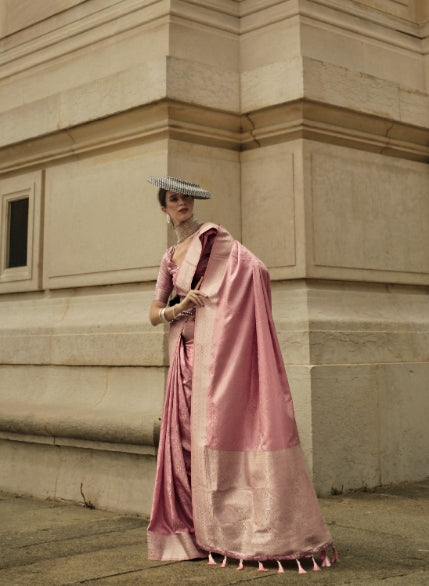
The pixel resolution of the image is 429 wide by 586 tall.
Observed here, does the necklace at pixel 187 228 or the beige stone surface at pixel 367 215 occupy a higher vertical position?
the beige stone surface at pixel 367 215

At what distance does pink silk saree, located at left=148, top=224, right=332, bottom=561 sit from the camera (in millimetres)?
4086

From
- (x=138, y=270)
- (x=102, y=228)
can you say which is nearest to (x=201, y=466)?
(x=138, y=270)

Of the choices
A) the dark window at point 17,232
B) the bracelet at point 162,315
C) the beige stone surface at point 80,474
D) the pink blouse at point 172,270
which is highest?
the dark window at point 17,232

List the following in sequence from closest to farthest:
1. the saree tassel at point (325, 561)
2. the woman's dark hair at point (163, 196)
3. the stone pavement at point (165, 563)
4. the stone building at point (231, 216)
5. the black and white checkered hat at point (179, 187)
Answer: the stone pavement at point (165, 563) → the saree tassel at point (325, 561) → the black and white checkered hat at point (179, 187) → the woman's dark hair at point (163, 196) → the stone building at point (231, 216)

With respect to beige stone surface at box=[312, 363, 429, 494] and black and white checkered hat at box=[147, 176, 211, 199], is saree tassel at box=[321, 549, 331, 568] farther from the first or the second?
black and white checkered hat at box=[147, 176, 211, 199]

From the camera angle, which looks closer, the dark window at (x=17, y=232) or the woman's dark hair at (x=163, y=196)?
the woman's dark hair at (x=163, y=196)

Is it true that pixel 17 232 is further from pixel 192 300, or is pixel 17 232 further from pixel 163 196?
pixel 192 300

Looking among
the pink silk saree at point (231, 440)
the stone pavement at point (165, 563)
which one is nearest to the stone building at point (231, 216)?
the stone pavement at point (165, 563)

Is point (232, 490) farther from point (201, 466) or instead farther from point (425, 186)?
point (425, 186)

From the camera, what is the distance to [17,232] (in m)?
7.47

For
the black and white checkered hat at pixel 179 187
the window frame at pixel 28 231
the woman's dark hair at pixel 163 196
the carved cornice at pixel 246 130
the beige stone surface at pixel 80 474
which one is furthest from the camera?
the window frame at pixel 28 231

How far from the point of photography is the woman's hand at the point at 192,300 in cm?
441

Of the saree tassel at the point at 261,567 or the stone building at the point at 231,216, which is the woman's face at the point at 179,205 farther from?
the saree tassel at the point at 261,567

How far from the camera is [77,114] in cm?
676
